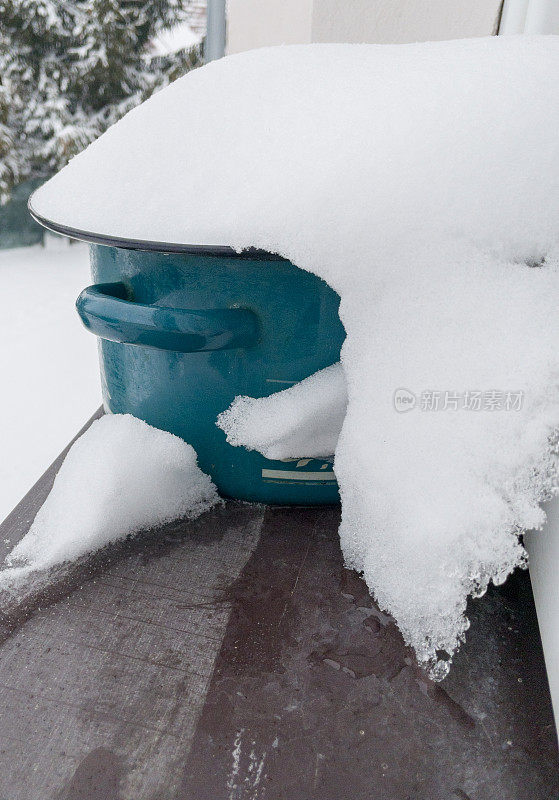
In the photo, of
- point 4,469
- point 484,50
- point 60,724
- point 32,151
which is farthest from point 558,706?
point 32,151

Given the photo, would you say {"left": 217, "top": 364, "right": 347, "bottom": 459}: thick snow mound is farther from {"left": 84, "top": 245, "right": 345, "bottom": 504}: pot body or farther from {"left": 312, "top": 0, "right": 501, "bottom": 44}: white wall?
{"left": 312, "top": 0, "right": 501, "bottom": 44}: white wall

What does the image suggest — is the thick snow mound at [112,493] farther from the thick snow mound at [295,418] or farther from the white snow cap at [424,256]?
the white snow cap at [424,256]

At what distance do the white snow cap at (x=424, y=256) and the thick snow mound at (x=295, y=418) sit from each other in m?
0.09

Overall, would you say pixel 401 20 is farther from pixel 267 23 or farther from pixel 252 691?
pixel 252 691

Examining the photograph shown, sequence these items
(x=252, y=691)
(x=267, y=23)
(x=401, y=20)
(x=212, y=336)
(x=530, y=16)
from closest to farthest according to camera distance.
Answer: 1. (x=252, y=691)
2. (x=212, y=336)
3. (x=530, y=16)
4. (x=401, y=20)
5. (x=267, y=23)

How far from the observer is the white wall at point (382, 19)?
1.55 metres

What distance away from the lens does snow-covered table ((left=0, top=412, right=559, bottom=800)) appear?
55 centimetres

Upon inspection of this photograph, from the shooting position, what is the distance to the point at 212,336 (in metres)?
0.73

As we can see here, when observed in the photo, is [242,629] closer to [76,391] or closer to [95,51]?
[76,391]

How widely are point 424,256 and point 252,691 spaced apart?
53 centimetres

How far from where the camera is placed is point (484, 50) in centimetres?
74

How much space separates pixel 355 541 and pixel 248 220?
43 cm

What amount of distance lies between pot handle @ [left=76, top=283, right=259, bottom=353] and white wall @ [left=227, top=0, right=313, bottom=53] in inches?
Result: 56.6

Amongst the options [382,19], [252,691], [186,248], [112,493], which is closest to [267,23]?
[382,19]
